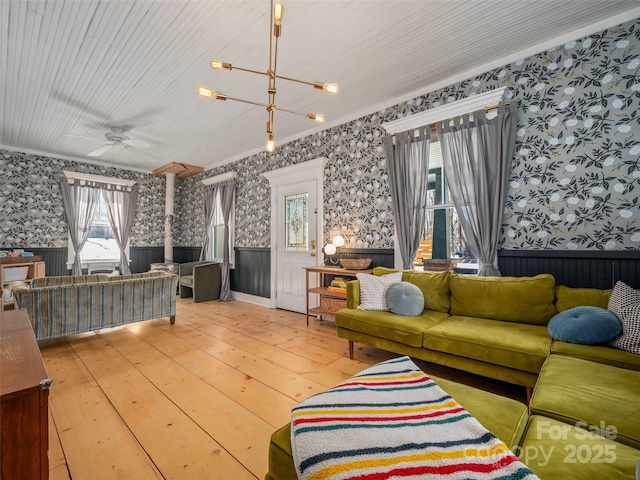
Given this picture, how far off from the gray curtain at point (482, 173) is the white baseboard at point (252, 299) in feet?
11.8

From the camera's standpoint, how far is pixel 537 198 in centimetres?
262

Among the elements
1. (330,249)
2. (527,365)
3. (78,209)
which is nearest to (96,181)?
→ (78,209)

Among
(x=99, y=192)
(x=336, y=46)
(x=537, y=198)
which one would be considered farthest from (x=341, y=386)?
(x=99, y=192)

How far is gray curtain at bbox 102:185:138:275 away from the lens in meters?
6.28

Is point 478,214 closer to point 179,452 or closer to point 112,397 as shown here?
point 179,452

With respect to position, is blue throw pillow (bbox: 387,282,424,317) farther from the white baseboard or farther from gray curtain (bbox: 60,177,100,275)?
gray curtain (bbox: 60,177,100,275)

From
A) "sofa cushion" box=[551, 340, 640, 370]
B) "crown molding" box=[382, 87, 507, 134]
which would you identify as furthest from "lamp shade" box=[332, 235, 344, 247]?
"sofa cushion" box=[551, 340, 640, 370]

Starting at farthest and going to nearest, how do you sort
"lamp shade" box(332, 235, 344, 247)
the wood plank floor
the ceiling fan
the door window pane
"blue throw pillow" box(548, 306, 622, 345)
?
the door window pane, the ceiling fan, "lamp shade" box(332, 235, 344, 247), "blue throw pillow" box(548, 306, 622, 345), the wood plank floor

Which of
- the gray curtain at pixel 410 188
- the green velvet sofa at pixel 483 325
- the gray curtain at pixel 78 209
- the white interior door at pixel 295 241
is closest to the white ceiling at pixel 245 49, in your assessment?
the gray curtain at pixel 410 188

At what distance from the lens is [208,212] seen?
6.40 meters

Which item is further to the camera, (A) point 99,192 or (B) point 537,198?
(A) point 99,192

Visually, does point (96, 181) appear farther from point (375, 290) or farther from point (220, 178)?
point (375, 290)

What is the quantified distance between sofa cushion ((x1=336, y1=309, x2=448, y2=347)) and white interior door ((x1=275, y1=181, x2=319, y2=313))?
175cm

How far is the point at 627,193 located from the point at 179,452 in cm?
371
